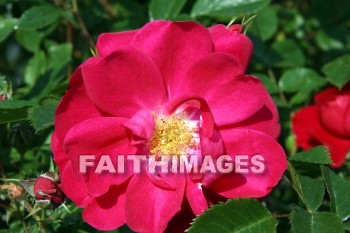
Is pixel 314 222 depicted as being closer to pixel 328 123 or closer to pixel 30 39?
pixel 328 123

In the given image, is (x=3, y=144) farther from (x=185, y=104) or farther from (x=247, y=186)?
(x=247, y=186)

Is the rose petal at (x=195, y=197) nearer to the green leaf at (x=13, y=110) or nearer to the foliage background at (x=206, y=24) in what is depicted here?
the foliage background at (x=206, y=24)

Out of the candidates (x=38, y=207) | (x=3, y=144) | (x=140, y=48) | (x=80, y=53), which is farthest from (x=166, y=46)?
(x=80, y=53)

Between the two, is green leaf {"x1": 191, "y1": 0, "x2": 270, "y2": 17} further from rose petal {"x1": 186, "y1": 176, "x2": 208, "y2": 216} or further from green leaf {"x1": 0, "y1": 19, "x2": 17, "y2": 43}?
rose petal {"x1": 186, "y1": 176, "x2": 208, "y2": 216}

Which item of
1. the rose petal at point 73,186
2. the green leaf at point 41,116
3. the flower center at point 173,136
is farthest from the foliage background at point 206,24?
the flower center at point 173,136

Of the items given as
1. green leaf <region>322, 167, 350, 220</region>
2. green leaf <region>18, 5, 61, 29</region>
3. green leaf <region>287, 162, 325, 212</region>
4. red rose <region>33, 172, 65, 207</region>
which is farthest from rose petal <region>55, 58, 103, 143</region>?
green leaf <region>18, 5, 61, 29</region>

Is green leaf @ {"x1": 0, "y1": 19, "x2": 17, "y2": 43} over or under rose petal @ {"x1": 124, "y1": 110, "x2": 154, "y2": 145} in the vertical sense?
over

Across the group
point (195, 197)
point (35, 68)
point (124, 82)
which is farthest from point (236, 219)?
point (35, 68)
